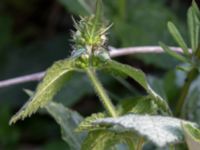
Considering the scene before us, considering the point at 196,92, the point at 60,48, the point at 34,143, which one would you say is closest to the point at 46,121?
the point at 34,143

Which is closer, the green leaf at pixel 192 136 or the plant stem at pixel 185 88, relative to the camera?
the green leaf at pixel 192 136

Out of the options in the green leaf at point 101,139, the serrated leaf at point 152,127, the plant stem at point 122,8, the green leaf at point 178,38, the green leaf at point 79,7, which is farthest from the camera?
the plant stem at point 122,8

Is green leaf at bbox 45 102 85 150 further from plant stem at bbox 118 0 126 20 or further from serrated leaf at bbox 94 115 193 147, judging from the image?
plant stem at bbox 118 0 126 20

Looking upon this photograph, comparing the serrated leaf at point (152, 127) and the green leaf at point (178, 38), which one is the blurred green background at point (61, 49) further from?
the serrated leaf at point (152, 127)

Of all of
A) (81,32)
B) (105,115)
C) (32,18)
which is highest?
(32,18)

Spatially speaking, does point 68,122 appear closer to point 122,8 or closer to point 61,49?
point 122,8

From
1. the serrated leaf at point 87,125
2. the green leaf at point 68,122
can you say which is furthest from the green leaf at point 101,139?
the green leaf at point 68,122

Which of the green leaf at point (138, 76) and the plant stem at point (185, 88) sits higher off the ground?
the green leaf at point (138, 76)

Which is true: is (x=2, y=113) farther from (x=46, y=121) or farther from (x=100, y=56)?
(x=100, y=56)
